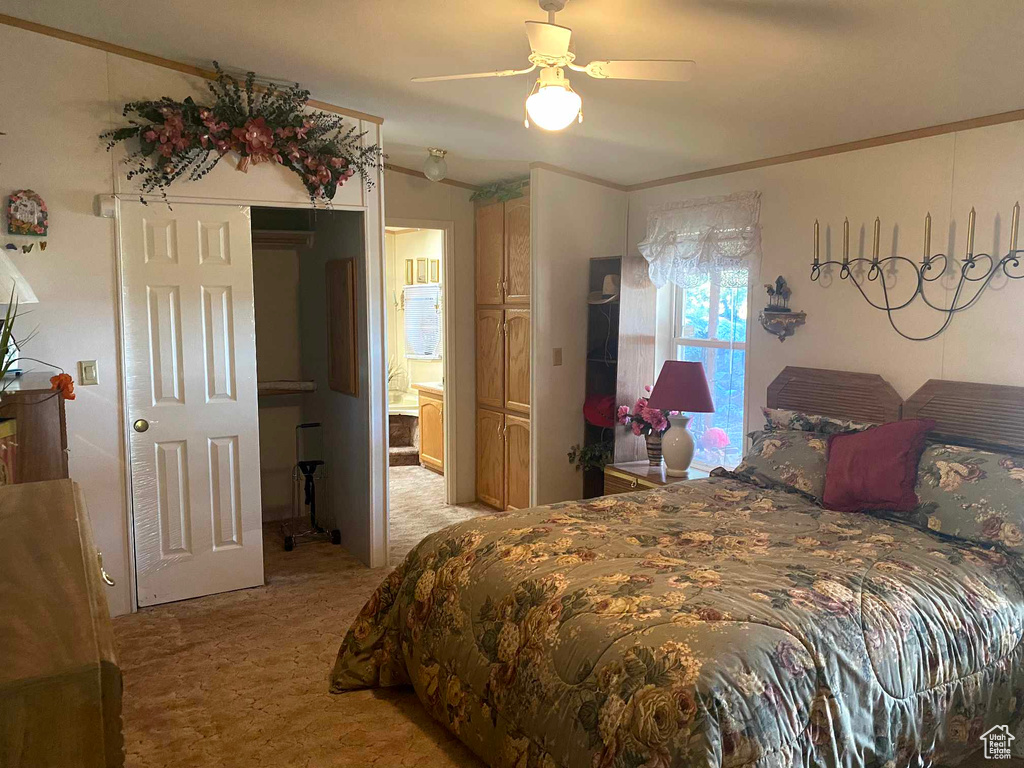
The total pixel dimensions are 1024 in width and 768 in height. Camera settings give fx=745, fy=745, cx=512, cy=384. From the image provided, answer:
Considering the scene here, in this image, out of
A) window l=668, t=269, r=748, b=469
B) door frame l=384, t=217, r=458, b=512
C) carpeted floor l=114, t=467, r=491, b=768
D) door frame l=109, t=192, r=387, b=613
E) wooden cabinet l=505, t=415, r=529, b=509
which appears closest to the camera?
carpeted floor l=114, t=467, r=491, b=768

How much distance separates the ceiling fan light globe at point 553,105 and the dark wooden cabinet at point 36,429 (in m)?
1.99

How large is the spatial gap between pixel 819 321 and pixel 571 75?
172cm

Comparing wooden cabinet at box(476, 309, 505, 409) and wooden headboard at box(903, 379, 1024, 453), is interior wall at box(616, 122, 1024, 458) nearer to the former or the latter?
wooden headboard at box(903, 379, 1024, 453)

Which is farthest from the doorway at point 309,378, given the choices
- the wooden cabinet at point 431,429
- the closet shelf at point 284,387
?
the wooden cabinet at point 431,429

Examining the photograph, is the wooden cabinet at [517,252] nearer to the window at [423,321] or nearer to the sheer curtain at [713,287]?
the sheer curtain at [713,287]

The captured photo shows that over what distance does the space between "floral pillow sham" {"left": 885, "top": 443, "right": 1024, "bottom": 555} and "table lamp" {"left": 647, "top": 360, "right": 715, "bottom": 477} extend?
4.09ft

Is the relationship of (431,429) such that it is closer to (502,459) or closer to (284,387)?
(502,459)

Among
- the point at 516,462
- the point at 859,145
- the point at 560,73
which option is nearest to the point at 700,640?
the point at 560,73

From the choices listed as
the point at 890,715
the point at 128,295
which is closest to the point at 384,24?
the point at 128,295

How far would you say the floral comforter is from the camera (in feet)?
5.88

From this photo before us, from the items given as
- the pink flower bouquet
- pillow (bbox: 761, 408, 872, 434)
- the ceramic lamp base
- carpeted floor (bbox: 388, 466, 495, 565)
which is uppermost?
pillow (bbox: 761, 408, 872, 434)

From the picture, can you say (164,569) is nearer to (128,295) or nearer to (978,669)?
(128,295)

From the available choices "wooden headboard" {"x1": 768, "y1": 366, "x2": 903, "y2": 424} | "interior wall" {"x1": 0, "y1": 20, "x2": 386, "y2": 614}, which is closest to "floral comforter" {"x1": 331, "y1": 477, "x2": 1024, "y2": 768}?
"wooden headboard" {"x1": 768, "y1": 366, "x2": 903, "y2": 424}

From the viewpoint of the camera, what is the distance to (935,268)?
127 inches
